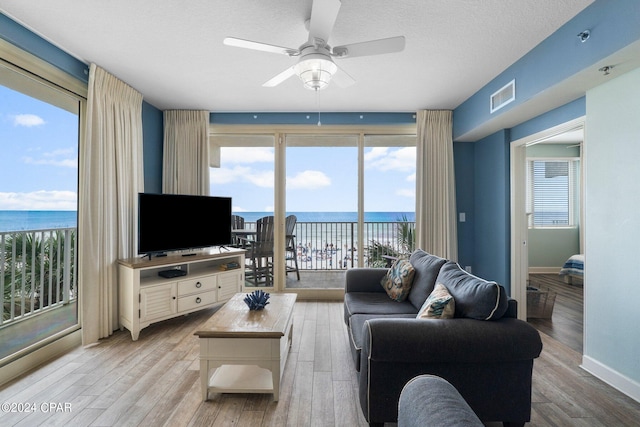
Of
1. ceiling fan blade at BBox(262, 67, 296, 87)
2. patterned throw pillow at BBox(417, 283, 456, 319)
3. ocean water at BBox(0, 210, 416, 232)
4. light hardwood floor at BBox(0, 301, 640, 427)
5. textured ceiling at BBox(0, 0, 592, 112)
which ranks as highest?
textured ceiling at BBox(0, 0, 592, 112)

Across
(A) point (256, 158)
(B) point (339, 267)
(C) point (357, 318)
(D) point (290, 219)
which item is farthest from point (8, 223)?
(B) point (339, 267)

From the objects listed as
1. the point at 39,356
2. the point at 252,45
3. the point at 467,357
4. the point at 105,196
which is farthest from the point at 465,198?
the point at 39,356

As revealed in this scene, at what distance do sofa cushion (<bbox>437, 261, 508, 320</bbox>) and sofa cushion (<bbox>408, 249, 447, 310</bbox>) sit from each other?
471mm

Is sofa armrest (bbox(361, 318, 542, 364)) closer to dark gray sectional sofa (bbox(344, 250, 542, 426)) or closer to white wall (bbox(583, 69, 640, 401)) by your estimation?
dark gray sectional sofa (bbox(344, 250, 542, 426))

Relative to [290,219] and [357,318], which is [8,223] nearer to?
[290,219]

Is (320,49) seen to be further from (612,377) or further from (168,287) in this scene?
(612,377)

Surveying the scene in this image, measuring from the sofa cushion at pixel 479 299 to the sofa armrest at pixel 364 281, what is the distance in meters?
1.10

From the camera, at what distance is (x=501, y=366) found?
1.55 m

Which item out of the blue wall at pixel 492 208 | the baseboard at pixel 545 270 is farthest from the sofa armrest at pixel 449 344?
the baseboard at pixel 545 270

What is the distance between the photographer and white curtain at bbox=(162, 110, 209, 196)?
400 centimetres

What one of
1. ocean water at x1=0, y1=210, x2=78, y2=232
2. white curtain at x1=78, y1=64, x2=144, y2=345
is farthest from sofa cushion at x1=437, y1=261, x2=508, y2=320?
ocean water at x1=0, y1=210, x2=78, y2=232

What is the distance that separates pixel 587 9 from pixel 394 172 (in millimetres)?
2606

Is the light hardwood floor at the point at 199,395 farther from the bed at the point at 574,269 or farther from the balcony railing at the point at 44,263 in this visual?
the bed at the point at 574,269

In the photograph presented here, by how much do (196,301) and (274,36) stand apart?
2.79m
